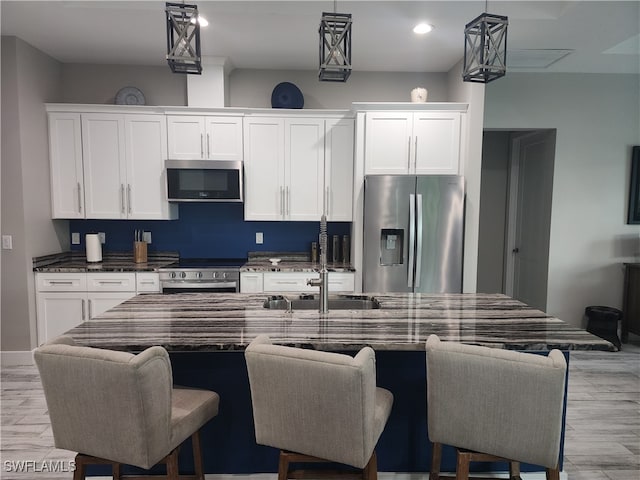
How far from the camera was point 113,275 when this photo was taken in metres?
3.86

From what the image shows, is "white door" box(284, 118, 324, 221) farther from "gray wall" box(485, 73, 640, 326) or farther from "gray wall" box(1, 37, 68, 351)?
"gray wall" box(1, 37, 68, 351)

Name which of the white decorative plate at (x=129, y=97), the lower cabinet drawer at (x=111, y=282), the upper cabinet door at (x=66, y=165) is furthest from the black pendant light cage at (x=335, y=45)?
the upper cabinet door at (x=66, y=165)

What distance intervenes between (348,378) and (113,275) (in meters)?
3.20

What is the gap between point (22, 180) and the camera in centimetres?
364

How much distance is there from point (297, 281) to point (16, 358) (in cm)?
265

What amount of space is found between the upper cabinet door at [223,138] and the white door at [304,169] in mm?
475

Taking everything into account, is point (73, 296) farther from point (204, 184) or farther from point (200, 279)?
point (204, 184)

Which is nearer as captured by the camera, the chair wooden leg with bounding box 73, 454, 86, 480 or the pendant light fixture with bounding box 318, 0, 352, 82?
the chair wooden leg with bounding box 73, 454, 86, 480

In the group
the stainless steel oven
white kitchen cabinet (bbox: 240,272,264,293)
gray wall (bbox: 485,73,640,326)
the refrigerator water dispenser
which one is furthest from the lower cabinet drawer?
gray wall (bbox: 485,73,640,326)

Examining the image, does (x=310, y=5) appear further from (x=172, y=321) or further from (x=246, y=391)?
(x=246, y=391)

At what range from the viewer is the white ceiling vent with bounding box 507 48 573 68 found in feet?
12.4

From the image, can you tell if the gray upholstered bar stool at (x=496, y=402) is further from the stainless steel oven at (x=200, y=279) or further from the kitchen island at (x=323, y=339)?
the stainless steel oven at (x=200, y=279)

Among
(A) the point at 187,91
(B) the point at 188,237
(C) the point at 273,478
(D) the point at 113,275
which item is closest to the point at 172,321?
(C) the point at 273,478

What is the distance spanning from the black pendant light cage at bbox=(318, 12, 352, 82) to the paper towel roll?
3199 mm
